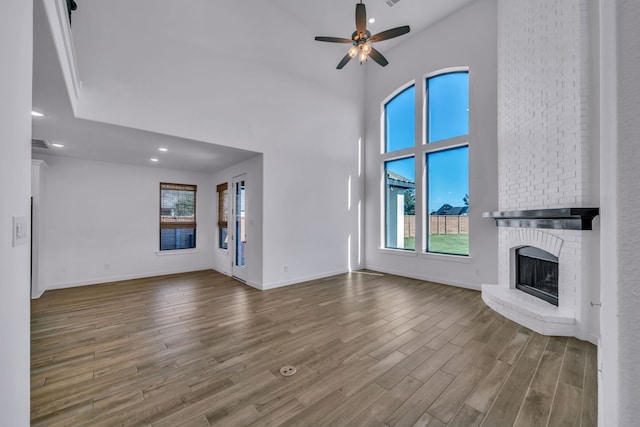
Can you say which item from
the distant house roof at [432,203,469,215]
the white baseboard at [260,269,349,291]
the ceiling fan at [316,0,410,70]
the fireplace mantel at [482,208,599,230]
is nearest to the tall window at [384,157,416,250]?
the distant house roof at [432,203,469,215]

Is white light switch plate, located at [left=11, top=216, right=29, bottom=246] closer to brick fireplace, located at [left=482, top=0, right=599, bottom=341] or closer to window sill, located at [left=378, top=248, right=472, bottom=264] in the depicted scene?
brick fireplace, located at [left=482, top=0, right=599, bottom=341]

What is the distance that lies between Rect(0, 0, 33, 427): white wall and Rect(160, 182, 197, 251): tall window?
529 cm

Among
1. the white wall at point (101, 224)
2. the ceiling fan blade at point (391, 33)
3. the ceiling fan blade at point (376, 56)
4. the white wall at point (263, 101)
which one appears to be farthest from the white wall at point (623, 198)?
the white wall at point (101, 224)

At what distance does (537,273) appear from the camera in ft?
12.1

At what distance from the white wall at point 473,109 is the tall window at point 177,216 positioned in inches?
195

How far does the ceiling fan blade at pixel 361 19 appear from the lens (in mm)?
3688

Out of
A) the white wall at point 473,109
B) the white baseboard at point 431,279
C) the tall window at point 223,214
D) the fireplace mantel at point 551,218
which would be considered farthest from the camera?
the tall window at point 223,214

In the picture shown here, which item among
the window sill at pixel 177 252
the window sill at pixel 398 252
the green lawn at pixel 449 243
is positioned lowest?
the window sill at pixel 177 252

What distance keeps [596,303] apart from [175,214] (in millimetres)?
7477

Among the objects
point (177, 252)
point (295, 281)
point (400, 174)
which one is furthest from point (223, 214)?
point (400, 174)

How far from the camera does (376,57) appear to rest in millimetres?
4383

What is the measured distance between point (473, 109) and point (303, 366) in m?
5.05

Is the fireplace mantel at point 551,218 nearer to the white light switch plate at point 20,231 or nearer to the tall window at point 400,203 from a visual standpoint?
the tall window at point 400,203

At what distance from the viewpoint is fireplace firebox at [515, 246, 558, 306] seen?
3.44 metres
